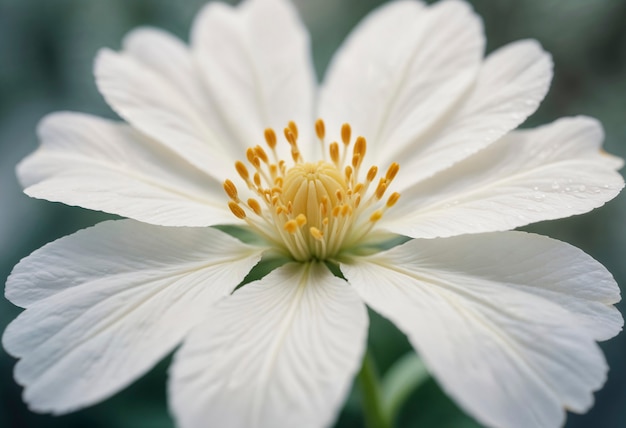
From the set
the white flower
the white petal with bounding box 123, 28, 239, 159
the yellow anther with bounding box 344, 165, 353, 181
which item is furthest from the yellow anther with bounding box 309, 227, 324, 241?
the white petal with bounding box 123, 28, 239, 159

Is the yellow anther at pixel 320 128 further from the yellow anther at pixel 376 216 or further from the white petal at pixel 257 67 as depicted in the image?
the yellow anther at pixel 376 216

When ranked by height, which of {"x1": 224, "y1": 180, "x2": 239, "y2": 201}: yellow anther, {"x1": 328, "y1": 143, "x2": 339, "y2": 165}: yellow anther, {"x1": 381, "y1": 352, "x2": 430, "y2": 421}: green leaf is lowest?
{"x1": 381, "y1": 352, "x2": 430, "y2": 421}: green leaf

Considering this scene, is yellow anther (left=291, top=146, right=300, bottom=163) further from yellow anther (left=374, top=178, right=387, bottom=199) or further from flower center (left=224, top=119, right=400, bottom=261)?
yellow anther (left=374, top=178, right=387, bottom=199)

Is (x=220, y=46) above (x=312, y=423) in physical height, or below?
above

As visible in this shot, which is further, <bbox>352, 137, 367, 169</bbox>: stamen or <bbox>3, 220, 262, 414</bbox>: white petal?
<bbox>352, 137, 367, 169</bbox>: stamen

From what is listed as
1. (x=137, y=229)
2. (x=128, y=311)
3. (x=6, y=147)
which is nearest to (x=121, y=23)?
(x=6, y=147)

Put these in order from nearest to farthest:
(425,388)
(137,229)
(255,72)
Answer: (137,229) → (255,72) → (425,388)

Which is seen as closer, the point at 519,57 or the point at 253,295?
the point at 253,295

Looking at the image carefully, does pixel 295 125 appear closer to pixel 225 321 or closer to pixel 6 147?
pixel 225 321
